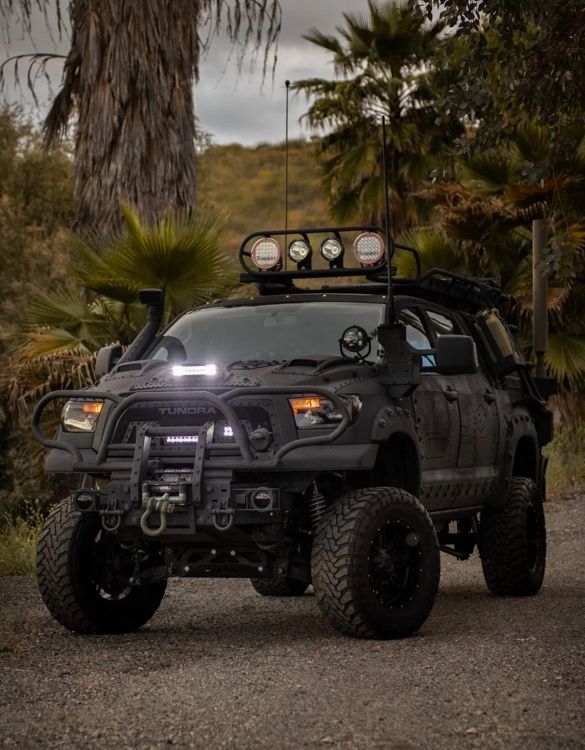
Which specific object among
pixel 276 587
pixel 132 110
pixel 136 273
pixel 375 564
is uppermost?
pixel 132 110

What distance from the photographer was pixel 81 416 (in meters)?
7.90

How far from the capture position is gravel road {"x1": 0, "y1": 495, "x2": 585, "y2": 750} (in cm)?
520

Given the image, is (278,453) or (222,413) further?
(222,413)

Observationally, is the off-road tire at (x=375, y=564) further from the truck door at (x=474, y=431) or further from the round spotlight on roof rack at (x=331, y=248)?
the round spotlight on roof rack at (x=331, y=248)

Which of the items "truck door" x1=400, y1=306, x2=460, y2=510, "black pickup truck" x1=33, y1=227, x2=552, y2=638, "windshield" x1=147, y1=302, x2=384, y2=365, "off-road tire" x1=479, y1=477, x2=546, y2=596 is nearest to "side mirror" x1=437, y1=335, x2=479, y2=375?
"black pickup truck" x1=33, y1=227, x2=552, y2=638

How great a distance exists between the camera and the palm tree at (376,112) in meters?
26.2

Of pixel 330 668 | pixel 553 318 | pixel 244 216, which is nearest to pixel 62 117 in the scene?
pixel 553 318

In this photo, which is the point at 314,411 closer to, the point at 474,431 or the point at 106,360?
the point at 106,360

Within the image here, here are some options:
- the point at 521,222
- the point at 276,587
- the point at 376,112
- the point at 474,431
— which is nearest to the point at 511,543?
the point at 474,431

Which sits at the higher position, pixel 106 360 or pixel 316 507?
pixel 106 360

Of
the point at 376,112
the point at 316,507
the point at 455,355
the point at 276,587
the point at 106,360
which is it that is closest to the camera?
the point at 316,507

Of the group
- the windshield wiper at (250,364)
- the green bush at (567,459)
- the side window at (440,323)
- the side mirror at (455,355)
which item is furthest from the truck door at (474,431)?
the green bush at (567,459)

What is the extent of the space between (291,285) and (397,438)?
180 centimetres

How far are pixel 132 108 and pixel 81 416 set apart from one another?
9.38 metres
